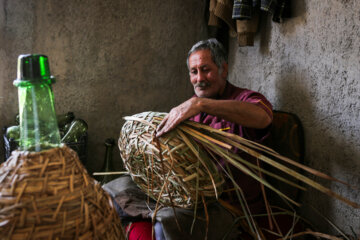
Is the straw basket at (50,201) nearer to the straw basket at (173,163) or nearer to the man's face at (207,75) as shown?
the straw basket at (173,163)

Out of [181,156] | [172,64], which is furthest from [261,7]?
[172,64]

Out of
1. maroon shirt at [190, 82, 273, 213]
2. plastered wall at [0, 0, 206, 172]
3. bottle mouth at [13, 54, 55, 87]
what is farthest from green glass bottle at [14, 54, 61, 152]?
plastered wall at [0, 0, 206, 172]

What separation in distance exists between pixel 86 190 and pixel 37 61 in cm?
21

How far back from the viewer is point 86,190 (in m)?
0.43

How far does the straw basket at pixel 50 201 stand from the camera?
378 mm

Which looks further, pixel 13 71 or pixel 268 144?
pixel 13 71

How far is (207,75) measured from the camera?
1617mm

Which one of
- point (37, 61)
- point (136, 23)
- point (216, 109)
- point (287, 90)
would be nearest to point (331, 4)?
point (287, 90)

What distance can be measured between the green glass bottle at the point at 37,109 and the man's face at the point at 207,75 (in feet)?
4.06

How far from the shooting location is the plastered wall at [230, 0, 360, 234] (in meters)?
1.09

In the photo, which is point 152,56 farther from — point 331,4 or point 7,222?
point 7,222

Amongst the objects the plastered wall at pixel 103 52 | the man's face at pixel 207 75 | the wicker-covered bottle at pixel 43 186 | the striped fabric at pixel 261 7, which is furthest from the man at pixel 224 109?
the plastered wall at pixel 103 52

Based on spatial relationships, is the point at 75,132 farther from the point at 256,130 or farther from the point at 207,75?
the point at 256,130

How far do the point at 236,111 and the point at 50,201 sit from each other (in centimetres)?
91
